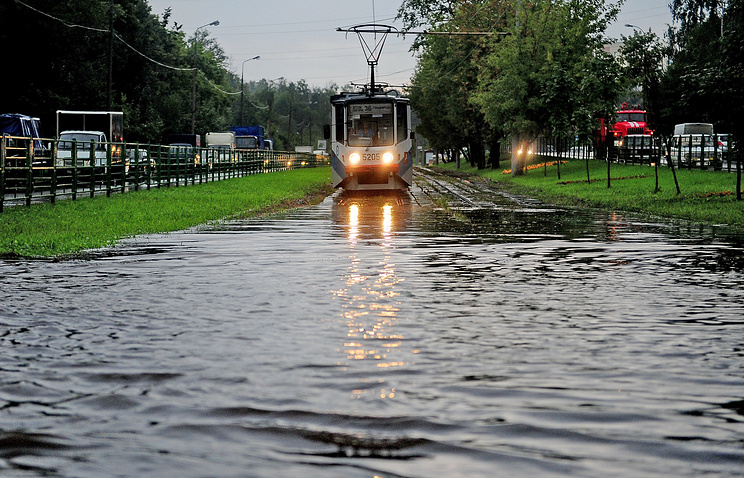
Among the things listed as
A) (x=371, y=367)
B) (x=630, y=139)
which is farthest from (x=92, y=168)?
(x=630, y=139)

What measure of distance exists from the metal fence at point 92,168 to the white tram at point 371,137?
21.9 ft

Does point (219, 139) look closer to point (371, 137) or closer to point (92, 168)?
point (371, 137)

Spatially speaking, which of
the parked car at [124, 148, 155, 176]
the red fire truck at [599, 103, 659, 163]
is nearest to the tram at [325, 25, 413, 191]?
the parked car at [124, 148, 155, 176]

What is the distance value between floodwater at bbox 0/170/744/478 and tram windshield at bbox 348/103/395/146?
24.6 m

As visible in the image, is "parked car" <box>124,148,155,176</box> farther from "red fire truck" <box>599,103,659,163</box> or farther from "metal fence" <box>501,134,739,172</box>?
"red fire truck" <box>599,103,659,163</box>

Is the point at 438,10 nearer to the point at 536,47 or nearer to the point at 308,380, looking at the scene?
the point at 536,47

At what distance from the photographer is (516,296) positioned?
1045cm

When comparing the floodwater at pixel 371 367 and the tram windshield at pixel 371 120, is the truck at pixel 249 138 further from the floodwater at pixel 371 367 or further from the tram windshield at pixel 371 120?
the floodwater at pixel 371 367

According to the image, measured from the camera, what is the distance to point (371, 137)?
38438 millimetres

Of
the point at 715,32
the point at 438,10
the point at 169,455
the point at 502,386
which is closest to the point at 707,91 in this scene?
the point at 502,386

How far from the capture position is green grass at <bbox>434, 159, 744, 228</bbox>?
2510cm

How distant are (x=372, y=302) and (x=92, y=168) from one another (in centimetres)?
2282

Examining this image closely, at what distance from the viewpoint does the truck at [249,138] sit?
279 ft

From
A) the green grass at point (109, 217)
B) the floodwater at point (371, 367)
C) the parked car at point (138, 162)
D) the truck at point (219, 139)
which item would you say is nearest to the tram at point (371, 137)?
the green grass at point (109, 217)
